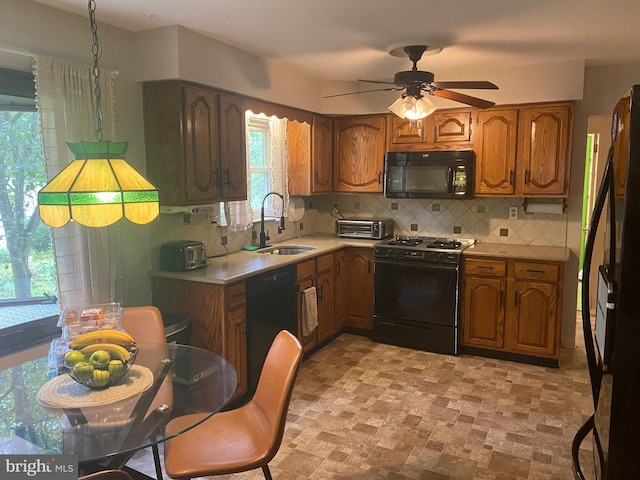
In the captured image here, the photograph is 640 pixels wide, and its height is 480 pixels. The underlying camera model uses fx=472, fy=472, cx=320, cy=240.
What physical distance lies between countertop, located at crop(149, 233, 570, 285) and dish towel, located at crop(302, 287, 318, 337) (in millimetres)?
292

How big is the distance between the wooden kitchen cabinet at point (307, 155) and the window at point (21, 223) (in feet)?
7.94

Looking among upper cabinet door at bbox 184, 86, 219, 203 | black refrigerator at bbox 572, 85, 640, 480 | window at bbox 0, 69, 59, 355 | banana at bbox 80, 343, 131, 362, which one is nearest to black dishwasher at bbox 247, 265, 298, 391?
upper cabinet door at bbox 184, 86, 219, 203

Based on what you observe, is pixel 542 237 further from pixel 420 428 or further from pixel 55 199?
pixel 55 199

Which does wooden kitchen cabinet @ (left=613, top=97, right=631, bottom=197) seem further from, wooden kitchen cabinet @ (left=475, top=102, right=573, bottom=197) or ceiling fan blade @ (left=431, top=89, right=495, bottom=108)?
wooden kitchen cabinet @ (left=475, top=102, right=573, bottom=197)

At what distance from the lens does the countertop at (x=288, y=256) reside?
311 centimetres

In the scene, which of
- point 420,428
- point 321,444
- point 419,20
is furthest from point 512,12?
point 321,444

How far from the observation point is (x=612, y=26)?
2.91 meters

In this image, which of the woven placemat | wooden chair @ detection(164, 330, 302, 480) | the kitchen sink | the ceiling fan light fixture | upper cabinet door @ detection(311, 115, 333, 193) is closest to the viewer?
the woven placemat

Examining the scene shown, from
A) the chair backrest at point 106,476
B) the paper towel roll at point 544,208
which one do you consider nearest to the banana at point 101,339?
the chair backrest at point 106,476

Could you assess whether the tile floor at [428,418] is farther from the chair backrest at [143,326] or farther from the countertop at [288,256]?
the countertop at [288,256]

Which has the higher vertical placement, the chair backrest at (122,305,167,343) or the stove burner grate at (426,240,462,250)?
the stove burner grate at (426,240,462,250)

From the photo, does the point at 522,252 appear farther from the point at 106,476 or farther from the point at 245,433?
the point at 106,476

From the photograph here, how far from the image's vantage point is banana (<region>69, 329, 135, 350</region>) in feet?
5.91

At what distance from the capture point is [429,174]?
4.32 m
